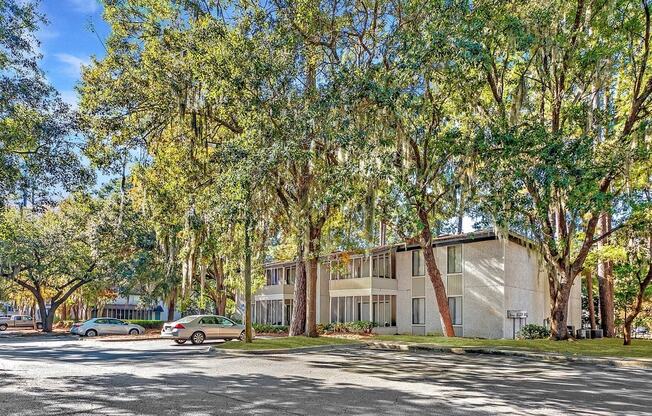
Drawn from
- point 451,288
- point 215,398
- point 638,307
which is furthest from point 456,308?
point 215,398

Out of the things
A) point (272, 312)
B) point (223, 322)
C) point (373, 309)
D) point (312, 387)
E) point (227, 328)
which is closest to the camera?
point (312, 387)

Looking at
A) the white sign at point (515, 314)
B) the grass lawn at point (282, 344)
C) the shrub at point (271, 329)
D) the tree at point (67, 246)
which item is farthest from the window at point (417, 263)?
the tree at point (67, 246)

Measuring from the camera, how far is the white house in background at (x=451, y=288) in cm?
2995

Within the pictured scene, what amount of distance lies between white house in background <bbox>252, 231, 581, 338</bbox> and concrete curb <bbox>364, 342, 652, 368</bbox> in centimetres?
621

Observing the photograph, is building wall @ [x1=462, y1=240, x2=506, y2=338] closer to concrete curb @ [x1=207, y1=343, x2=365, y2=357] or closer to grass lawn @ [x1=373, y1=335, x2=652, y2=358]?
grass lawn @ [x1=373, y1=335, x2=652, y2=358]

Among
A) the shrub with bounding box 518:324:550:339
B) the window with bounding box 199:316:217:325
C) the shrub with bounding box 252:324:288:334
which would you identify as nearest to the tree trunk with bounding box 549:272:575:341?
the shrub with bounding box 518:324:550:339

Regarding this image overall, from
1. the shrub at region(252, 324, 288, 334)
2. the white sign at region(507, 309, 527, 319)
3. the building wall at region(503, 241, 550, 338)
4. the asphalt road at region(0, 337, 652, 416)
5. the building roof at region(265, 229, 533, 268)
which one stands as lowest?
the shrub at region(252, 324, 288, 334)

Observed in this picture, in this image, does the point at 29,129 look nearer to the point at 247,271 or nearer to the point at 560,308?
the point at 247,271

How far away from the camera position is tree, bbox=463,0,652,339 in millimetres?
16578

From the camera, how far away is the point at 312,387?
37.7 feet

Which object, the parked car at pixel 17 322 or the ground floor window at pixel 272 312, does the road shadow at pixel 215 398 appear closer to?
the ground floor window at pixel 272 312

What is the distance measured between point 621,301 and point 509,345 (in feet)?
83.2

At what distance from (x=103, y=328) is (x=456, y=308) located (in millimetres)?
22458

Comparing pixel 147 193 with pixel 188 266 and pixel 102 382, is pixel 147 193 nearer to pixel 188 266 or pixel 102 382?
pixel 188 266
